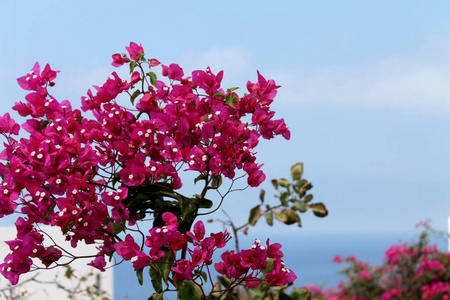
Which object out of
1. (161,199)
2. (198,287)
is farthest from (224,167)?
(198,287)

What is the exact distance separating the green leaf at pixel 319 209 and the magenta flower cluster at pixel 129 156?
1374 mm

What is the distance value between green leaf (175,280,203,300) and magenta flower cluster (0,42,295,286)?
69 mm

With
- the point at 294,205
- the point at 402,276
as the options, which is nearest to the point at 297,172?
the point at 294,205

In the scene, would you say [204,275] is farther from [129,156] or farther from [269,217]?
[269,217]

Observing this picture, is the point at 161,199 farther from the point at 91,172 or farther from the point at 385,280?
the point at 385,280

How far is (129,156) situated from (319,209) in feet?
5.45

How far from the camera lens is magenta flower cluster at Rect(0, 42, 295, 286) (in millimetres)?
1575

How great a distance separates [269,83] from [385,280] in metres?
4.66

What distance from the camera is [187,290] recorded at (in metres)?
1.62

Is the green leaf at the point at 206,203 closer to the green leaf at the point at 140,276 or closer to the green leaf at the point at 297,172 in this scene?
the green leaf at the point at 140,276

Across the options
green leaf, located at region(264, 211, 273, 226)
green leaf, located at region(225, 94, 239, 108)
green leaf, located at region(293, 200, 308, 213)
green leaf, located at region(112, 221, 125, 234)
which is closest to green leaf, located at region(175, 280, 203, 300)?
green leaf, located at region(112, 221, 125, 234)

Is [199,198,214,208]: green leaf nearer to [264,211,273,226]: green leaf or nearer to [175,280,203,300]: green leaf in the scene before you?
[175,280,203,300]: green leaf

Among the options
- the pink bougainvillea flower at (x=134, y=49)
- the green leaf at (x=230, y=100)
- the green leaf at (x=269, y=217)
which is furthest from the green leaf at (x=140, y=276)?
the green leaf at (x=269, y=217)

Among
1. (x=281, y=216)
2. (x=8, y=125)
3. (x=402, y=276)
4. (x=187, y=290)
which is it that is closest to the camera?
(x=187, y=290)
